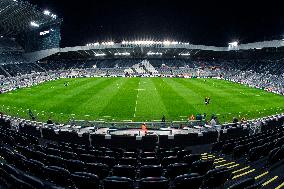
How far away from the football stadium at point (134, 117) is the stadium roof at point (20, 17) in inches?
12.8

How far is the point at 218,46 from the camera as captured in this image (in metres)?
99.5

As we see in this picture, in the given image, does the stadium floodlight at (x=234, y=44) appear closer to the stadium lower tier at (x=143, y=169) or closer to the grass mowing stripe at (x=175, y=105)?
the grass mowing stripe at (x=175, y=105)

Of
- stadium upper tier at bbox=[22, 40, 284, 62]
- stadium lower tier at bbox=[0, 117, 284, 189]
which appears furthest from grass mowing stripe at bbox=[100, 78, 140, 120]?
stadium upper tier at bbox=[22, 40, 284, 62]

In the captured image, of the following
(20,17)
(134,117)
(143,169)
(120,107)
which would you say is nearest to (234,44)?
(20,17)

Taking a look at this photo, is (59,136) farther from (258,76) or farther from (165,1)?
(165,1)

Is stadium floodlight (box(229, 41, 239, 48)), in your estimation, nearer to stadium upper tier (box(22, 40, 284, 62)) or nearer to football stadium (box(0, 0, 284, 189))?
stadium upper tier (box(22, 40, 284, 62))

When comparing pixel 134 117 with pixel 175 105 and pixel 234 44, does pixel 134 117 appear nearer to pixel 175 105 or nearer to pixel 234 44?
pixel 175 105

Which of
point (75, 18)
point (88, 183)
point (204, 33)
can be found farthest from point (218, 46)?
point (88, 183)

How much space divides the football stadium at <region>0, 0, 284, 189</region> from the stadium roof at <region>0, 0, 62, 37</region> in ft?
1.06

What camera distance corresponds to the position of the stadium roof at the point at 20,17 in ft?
212

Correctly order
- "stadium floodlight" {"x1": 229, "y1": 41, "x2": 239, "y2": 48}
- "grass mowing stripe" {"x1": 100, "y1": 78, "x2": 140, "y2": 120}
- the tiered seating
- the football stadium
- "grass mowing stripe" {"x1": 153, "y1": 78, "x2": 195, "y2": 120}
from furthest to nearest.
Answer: "stadium floodlight" {"x1": 229, "y1": 41, "x2": 239, "y2": 48} < "grass mowing stripe" {"x1": 153, "y1": 78, "x2": 195, "y2": 120} < "grass mowing stripe" {"x1": 100, "y1": 78, "x2": 140, "y2": 120} < the football stadium < the tiered seating

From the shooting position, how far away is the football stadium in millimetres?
8719

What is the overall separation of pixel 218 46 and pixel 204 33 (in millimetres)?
7217

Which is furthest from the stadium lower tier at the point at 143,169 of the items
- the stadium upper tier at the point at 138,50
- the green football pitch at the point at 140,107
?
the stadium upper tier at the point at 138,50
